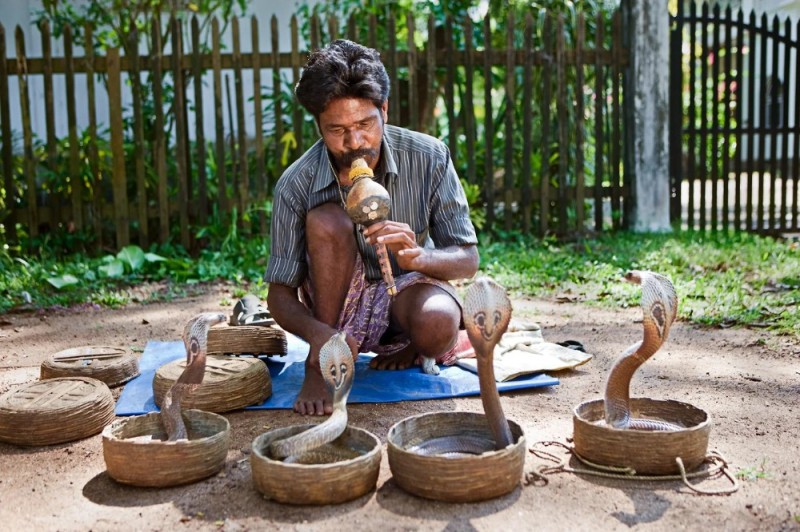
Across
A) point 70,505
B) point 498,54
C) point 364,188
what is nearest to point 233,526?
point 70,505

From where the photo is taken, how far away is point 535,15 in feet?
30.3

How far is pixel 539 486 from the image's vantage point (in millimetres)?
2609

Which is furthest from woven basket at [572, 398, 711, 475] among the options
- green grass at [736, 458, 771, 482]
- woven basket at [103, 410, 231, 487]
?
woven basket at [103, 410, 231, 487]

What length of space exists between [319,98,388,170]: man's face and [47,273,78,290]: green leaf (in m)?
3.42

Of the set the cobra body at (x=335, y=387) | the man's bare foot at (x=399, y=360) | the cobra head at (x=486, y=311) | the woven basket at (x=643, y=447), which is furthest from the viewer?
the man's bare foot at (x=399, y=360)

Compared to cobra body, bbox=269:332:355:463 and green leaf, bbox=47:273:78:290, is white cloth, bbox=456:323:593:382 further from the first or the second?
green leaf, bbox=47:273:78:290

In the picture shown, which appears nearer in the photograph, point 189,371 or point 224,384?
point 189,371

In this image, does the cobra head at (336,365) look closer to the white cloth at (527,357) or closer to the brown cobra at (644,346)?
the brown cobra at (644,346)

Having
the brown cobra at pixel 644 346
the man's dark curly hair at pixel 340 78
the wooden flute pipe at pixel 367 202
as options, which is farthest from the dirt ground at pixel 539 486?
the man's dark curly hair at pixel 340 78

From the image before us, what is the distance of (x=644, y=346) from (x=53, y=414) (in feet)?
6.61

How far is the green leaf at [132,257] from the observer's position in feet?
22.3

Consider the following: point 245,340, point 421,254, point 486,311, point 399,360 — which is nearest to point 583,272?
point 399,360

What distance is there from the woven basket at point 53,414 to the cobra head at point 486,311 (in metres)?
1.51

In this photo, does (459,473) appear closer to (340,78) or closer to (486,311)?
(486,311)
